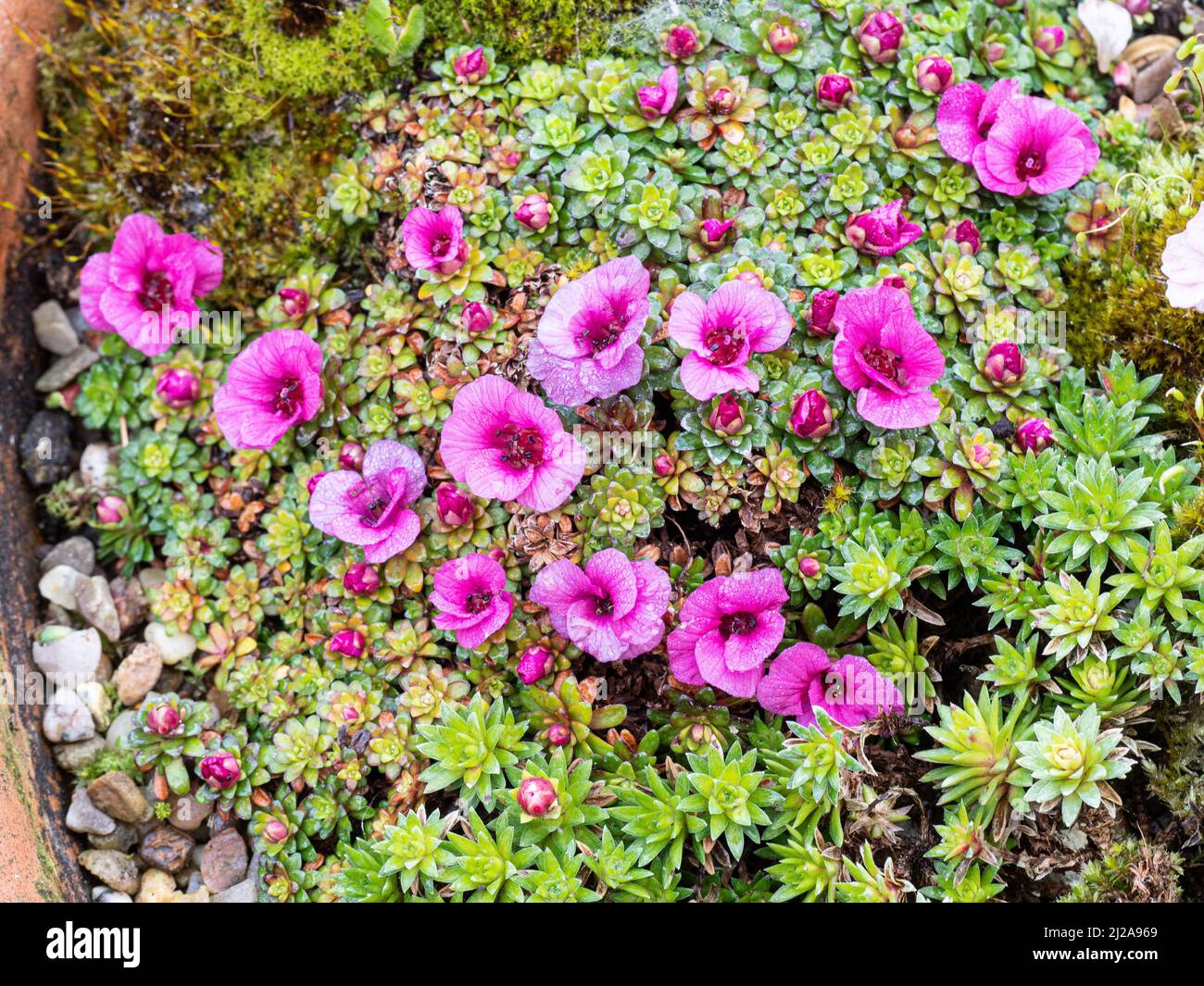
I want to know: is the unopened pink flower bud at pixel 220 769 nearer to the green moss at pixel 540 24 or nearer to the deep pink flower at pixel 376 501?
the deep pink flower at pixel 376 501

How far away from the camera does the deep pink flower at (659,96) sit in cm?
338

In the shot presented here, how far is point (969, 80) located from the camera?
11.5ft

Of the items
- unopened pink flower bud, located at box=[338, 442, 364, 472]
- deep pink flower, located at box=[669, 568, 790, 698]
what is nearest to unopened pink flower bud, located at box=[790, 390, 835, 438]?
deep pink flower, located at box=[669, 568, 790, 698]

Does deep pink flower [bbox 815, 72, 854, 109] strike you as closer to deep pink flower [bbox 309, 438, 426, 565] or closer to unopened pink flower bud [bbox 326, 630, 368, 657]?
deep pink flower [bbox 309, 438, 426, 565]

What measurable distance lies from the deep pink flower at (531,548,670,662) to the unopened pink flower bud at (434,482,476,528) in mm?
378

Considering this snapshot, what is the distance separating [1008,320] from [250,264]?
2.77 metres

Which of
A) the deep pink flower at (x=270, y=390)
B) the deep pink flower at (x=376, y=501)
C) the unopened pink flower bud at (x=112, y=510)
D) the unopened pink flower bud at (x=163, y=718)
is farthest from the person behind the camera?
the unopened pink flower bud at (x=112, y=510)

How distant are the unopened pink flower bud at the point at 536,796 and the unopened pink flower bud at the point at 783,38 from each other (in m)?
2.61

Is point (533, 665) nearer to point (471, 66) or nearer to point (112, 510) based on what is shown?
point (112, 510)

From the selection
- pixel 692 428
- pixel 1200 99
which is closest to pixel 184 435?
pixel 692 428

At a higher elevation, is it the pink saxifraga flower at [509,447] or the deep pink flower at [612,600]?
the pink saxifraga flower at [509,447]

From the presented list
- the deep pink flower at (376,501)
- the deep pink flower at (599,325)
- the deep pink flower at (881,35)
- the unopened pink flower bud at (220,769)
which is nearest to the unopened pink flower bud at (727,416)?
the deep pink flower at (599,325)

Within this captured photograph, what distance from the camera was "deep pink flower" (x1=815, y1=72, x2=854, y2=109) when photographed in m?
3.39
